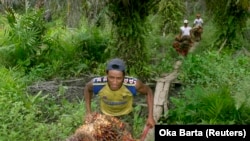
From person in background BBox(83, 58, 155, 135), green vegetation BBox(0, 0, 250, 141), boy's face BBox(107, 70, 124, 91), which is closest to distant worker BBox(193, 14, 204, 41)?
green vegetation BBox(0, 0, 250, 141)

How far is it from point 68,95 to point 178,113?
7.87ft

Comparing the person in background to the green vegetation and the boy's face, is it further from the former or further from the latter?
the green vegetation

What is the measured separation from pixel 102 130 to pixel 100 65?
634 cm

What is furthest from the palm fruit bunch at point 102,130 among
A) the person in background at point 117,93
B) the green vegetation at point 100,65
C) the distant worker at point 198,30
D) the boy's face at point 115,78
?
the distant worker at point 198,30

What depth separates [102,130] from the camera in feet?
8.34

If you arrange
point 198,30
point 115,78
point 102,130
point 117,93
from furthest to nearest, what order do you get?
1. point 198,30
2. point 117,93
3. point 115,78
4. point 102,130

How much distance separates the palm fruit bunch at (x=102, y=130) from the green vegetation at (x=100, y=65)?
2.72m

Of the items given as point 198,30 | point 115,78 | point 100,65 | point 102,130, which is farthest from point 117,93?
point 198,30

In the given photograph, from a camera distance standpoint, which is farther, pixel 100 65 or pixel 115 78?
pixel 100 65

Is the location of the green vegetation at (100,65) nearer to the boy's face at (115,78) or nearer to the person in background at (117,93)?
the person in background at (117,93)

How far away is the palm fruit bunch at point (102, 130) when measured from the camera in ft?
7.85

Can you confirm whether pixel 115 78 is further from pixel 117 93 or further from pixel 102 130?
pixel 102 130

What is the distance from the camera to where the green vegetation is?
6.07 meters

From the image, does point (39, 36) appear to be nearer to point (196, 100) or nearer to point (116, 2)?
point (116, 2)
